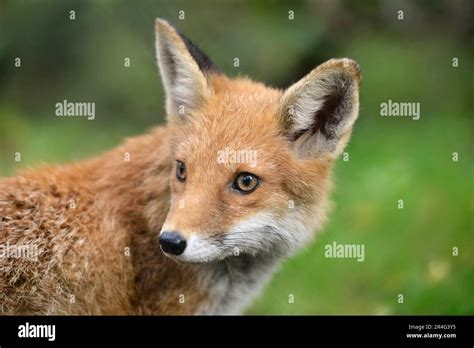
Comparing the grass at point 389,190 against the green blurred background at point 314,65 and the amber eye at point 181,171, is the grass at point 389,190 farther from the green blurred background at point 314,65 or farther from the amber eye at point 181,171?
the amber eye at point 181,171

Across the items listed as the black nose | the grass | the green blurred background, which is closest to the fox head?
the black nose

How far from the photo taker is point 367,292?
7035 millimetres

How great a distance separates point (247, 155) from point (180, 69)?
0.93 metres

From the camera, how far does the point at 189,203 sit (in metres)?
4.71

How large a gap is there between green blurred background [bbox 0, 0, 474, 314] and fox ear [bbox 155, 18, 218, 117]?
2.07 meters

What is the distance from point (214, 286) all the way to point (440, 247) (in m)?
2.98

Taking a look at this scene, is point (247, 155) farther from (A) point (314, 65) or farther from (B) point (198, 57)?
(A) point (314, 65)

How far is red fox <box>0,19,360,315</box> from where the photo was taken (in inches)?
191

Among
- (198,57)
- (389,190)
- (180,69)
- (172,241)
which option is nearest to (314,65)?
(389,190)

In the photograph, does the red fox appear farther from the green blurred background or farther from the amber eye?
the green blurred background

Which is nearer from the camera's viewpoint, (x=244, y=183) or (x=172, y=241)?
(x=172, y=241)

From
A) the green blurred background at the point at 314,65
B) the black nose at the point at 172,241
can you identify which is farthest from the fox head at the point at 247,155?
the green blurred background at the point at 314,65
